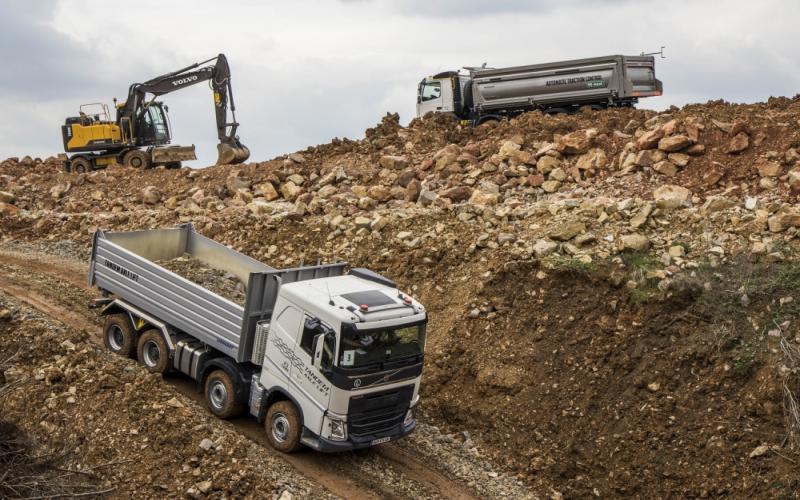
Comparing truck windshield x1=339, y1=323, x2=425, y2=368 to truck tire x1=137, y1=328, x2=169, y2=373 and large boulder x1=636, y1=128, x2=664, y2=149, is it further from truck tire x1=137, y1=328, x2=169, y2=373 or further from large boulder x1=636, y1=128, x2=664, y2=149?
large boulder x1=636, y1=128, x2=664, y2=149

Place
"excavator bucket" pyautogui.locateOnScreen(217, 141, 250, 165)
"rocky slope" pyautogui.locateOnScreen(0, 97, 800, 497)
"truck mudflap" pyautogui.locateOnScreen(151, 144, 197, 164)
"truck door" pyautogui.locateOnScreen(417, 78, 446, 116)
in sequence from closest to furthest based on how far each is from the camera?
1. "rocky slope" pyautogui.locateOnScreen(0, 97, 800, 497)
2. "excavator bucket" pyautogui.locateOnScreen(217, 141, 250, 165)
3. "truck mudflap" pyautogui.locateOnScreen(151, 144, 197, 164)
4. "truck door" pyautogui.locateOnScreen(417, 78, 446, 116)

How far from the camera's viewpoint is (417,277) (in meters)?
17.1

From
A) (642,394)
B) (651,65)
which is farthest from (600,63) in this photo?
(642,394)

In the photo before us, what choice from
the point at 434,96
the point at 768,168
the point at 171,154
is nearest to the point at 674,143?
the point at 768,168

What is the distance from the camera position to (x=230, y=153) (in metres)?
Answer: 28.0

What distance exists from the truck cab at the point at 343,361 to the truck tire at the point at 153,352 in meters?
2.28

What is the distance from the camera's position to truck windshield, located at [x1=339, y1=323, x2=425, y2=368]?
36.5ft

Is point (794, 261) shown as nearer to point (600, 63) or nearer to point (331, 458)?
point (331, 458)

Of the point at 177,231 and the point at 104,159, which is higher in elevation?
the point at 104,159

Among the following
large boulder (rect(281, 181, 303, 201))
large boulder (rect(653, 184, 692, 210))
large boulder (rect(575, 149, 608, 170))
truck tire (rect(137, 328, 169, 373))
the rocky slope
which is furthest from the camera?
large boulder (rect(281, 181, 303, 201))

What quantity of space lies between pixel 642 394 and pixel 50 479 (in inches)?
360

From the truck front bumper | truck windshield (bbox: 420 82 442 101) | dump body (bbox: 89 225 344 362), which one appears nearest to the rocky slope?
the truck front bumper

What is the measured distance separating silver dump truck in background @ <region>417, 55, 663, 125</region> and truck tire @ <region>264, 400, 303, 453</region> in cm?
1886

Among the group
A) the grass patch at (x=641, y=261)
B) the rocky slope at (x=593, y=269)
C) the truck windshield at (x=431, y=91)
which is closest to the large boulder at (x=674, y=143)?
the rocky slope at (x=593, y=269)
